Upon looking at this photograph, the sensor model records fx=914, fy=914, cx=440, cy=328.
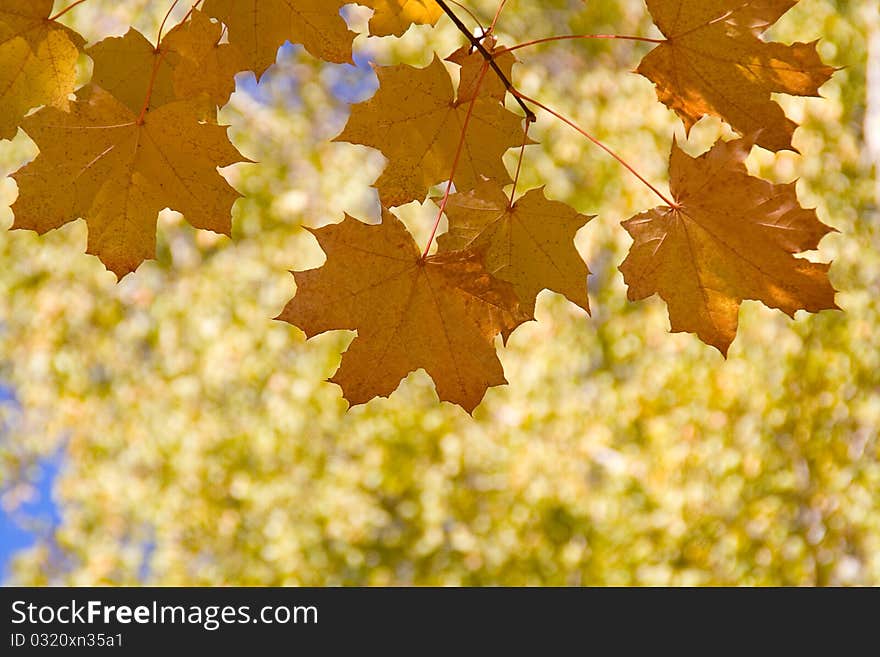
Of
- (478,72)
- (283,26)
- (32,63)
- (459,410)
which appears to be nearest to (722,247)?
(478,72)

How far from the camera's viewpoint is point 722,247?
0.75m

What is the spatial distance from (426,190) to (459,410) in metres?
3.53

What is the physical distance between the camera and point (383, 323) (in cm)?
71

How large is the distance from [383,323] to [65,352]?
4536mm

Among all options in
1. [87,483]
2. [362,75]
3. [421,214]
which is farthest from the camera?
[87,483]

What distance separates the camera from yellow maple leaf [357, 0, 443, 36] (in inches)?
29.9

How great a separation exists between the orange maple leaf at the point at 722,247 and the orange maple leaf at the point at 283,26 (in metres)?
0.28

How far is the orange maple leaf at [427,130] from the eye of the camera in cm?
78

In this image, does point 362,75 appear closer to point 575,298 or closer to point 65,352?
point 65,352

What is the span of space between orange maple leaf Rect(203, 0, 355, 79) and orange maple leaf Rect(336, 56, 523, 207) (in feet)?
0.18

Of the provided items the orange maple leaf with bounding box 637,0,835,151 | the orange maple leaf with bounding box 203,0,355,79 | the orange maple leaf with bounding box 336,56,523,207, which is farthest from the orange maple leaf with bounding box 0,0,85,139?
the orange maple leaf with bounding box 637,0,835,151

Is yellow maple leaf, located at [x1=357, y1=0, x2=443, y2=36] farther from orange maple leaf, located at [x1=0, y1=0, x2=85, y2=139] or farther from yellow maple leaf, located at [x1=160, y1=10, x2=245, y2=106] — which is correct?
orange maple leaf, located at [x1=0, y1=0, x2=85, y2=139]

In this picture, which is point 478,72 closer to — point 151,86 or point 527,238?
point 527,238
